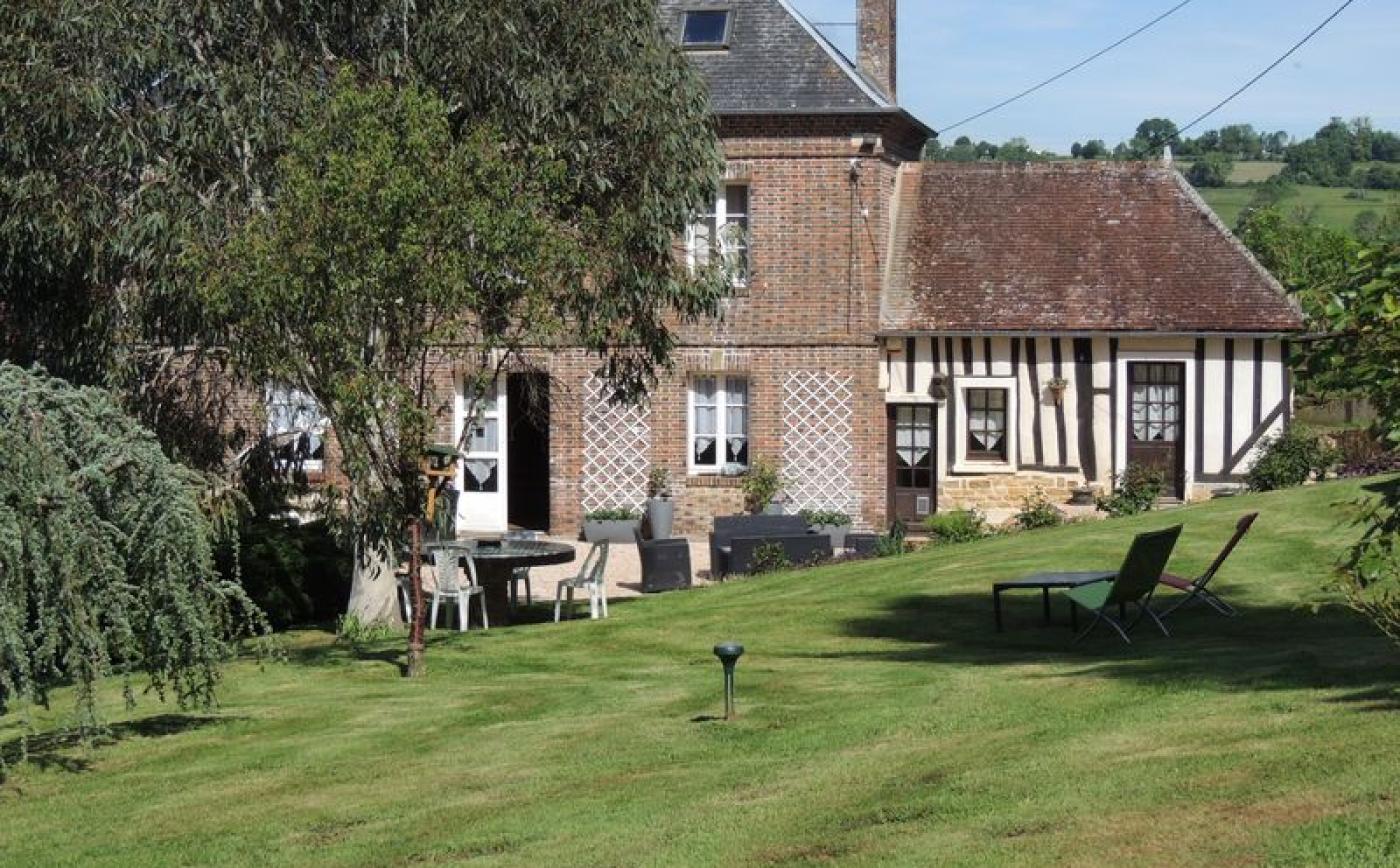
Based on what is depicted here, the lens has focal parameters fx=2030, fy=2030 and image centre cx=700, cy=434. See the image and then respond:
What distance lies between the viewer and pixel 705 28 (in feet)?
90.2

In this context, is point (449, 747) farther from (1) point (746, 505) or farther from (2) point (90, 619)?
(1) point (746, 505)

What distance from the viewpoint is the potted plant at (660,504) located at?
2641 centimetres

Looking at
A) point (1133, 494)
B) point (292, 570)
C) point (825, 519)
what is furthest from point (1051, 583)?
point (825, 519)

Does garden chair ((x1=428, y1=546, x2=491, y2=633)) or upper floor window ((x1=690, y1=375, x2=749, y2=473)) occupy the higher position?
upper floor window ((x1=690, y1=375, x2=749, y2=473))

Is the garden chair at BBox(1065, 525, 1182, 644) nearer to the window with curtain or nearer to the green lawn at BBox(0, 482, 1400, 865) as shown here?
the green lawn at BBox(0, 482, 1400, 865)

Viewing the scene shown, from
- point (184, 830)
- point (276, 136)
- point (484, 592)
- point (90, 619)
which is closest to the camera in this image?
point (184, 830)

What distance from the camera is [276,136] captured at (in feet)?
50.9

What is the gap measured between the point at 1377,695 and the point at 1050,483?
675 inches

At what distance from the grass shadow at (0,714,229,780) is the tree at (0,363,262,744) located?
0.46 meters

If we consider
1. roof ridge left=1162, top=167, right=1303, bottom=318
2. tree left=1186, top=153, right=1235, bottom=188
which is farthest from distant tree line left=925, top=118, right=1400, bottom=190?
roof ridge left=1162, top=167, right=1303, bottom=318

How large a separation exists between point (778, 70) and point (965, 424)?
17.4 feet

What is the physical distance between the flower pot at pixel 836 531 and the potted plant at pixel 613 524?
2.48m

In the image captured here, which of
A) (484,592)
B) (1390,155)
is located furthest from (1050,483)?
(1390,155)

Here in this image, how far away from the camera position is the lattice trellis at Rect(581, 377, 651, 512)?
26.8 metres
